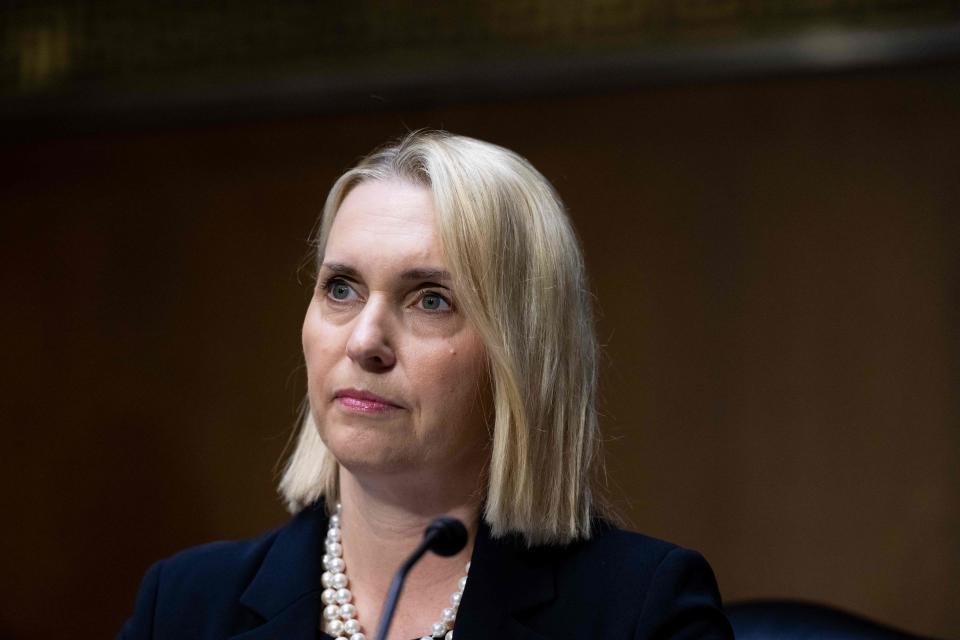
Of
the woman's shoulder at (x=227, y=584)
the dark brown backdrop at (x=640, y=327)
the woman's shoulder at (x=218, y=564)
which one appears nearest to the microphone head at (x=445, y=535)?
the woman's shoulder at (x=227, y=584)

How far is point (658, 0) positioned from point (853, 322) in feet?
4.13

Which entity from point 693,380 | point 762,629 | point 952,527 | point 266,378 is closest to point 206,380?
point 266,378

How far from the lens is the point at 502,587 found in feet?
6.73

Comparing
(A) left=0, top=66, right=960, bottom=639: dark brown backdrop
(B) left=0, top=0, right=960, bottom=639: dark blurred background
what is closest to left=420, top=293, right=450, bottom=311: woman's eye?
(A) left=0, top=66, right=960, bottom=639: dark brown backdrop

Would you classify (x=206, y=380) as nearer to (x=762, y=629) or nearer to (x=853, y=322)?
(x=853, y=322)

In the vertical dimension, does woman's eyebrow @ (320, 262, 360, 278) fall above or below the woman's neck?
above

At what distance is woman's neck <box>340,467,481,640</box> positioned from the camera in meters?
2.06

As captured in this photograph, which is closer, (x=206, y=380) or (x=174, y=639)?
(x=174, y=639)

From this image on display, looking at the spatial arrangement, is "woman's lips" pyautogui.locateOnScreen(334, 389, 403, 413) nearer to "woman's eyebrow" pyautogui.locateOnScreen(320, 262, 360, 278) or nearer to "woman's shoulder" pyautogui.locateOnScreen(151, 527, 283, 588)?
"woman's eyebrow" pyautogui.locateOnScreen(320, 262, 360, 278)

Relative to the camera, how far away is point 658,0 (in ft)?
14.4

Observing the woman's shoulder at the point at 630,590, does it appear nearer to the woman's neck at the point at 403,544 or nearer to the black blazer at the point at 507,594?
the black blazer at the point at 507,594

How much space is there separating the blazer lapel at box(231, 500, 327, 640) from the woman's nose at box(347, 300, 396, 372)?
434mm

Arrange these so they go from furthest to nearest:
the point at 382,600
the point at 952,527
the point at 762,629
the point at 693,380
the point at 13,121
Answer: the point at 13,121 → the point at 693,380 → the point at 952,527 → the point at 762,629 → the point at 382,600

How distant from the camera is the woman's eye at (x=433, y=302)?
200cm
